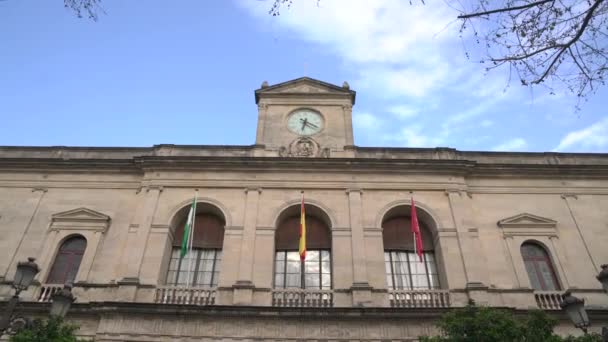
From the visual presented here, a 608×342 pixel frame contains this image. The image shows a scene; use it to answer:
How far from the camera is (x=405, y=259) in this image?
15.7m

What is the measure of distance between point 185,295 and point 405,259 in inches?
289

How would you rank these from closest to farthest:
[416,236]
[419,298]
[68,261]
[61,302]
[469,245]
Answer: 1. [61,302]
2. [419,298]
3. [469,245]
4. [416,236]
5. [68,261]

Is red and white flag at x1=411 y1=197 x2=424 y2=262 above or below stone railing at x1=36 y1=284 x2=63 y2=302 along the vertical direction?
above

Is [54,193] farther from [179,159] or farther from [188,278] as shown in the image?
[188,278]

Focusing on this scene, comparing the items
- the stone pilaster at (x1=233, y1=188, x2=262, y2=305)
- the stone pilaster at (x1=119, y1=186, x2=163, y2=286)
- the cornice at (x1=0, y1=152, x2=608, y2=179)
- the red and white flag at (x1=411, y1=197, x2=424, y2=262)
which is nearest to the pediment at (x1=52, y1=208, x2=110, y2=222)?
the stone pilaster at (x1=119, y1=186, x2=163, y2=286)

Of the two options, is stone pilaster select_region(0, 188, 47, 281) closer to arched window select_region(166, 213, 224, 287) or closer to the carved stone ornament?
arched window select_region(166, 213, 224, 287)

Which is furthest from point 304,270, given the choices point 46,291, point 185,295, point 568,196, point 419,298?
point 568,196

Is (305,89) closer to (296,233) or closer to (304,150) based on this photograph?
(304,150)

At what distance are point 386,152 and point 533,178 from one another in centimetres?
556

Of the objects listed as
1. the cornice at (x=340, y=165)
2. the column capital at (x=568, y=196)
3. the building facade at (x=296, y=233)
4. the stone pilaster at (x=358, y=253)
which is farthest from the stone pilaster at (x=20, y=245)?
the column capital at (x=568, y=196)

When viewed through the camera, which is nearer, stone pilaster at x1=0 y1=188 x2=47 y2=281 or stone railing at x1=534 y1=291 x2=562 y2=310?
stone railing at x1=534 y1=291 x2=562 y2=310

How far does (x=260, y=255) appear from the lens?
1475cm

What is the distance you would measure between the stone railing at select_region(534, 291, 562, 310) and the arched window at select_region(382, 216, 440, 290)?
3.02 meters

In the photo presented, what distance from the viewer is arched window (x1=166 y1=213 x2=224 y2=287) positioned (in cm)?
1509
